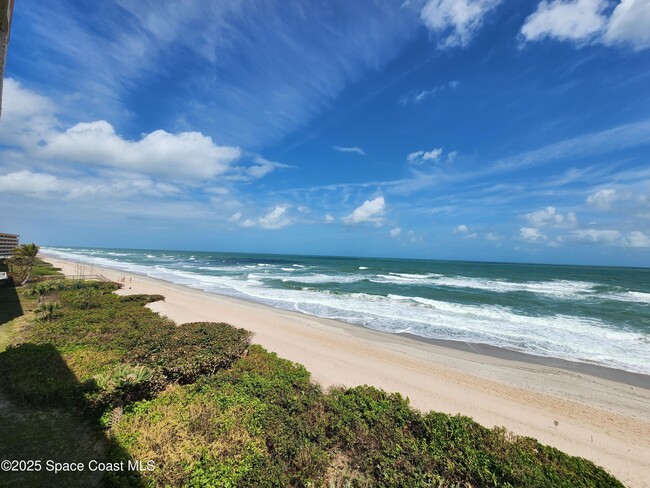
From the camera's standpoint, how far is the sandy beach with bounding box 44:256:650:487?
8.49 meters

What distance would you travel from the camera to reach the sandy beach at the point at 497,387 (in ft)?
27.9

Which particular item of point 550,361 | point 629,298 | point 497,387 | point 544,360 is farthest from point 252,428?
point 629,298

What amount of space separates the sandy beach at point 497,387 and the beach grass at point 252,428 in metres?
2.11

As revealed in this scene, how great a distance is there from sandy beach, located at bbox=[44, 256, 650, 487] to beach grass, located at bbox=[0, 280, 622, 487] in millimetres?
2108

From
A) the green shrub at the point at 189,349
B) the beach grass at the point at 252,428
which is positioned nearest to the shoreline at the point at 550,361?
the beach grass at the point at 252,428

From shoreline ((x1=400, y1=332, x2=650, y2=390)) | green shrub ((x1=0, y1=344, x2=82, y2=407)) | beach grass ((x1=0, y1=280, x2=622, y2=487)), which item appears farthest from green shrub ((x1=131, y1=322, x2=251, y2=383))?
shoreline ((x1=400, y1=332, x2=650, y2=390))

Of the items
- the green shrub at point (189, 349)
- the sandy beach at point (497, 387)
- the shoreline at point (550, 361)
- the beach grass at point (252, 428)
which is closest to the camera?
the beach grass at point (252, 428)

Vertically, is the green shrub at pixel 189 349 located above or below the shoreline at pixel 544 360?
above

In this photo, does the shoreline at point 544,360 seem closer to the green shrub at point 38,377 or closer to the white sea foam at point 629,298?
the green shrub at point 38,377

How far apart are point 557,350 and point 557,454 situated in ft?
44.8

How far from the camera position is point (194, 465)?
5.44 meters

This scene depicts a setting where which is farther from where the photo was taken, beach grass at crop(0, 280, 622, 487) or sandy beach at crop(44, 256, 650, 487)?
sandy beach at crop(44, 256, 650, 487)

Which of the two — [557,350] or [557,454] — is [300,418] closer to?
[557,454]

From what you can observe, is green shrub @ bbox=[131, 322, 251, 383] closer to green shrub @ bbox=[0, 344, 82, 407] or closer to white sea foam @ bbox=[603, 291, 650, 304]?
green shrub @ bbox=[0, 344, 82, 407]
